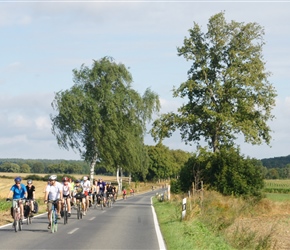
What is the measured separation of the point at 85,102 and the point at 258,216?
110 ft

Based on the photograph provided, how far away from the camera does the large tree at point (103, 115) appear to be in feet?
230

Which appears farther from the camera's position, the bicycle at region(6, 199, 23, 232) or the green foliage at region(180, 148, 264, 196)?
the green foliage at region(180, 148, 264, 196)

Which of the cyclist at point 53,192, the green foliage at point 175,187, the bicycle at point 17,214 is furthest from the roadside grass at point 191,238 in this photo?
the green foliage at point 175,187

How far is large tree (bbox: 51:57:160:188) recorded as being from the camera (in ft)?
230

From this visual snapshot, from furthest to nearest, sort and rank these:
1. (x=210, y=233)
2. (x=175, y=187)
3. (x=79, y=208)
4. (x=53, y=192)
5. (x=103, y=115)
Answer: (x=103, y=115), (x=175, y=187), (x=79, y=208), (x=53, y=192), (x=210, y=233)

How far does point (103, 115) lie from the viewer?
71625 mm

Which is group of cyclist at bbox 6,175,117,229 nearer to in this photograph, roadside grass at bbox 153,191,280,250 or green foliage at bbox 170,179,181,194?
roadside grass at bbox 153,191,280,250

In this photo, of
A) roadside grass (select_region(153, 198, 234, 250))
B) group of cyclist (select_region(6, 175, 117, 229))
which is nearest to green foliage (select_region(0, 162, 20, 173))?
group of cyclist (select_region(6, 175, 117, 229))

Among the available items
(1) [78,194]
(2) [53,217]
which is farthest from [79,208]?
(2) [53,217]

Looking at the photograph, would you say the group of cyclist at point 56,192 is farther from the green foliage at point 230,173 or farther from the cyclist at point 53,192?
the green foliage at point 230,173

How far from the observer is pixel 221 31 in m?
49.8

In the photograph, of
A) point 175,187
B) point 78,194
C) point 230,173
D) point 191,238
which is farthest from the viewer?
point 175,187

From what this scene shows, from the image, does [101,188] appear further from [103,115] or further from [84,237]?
[103,115]

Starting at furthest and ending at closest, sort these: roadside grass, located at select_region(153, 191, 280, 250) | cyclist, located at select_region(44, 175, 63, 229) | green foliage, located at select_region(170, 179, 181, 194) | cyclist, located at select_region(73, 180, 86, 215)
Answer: green foliage, located at select_region(170, 179, 181, 194)
cyclist, located at select_region(73, 180, 86, 215)
cyclist, located at select_region(44, 175, 63, 229)
roadside grass, located at select_region(153, 191, 280, 250)
